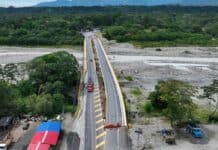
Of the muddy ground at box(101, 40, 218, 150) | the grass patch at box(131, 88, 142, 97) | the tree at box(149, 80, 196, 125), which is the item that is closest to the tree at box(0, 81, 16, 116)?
the muddy ground at box(101, 40, 218, 150)

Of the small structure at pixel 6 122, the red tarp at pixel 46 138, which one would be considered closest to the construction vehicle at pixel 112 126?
the red tarp at pixel 46 138

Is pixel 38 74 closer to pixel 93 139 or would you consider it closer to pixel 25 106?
pixel 25 106

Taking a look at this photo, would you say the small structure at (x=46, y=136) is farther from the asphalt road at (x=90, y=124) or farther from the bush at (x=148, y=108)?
the bush at (x=148, y=108)

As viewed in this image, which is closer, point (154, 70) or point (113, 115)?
point (113, 115)

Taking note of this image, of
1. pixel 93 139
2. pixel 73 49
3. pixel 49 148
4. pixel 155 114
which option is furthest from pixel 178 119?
pixel 73 49

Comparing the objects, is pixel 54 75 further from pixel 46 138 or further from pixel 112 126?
pixel 46 138

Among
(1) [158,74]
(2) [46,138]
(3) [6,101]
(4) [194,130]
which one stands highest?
(3) [6,101]

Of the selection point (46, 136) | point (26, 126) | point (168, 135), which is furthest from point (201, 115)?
point (26, 126)
